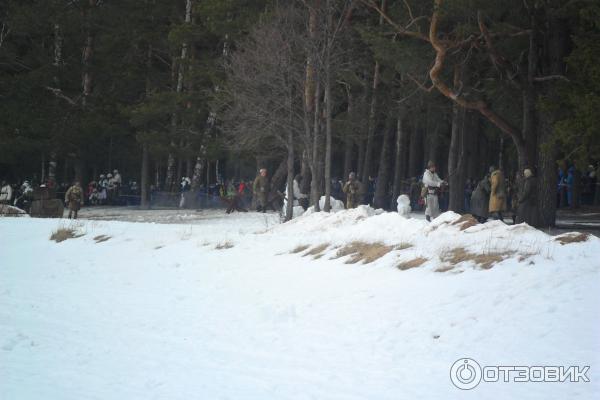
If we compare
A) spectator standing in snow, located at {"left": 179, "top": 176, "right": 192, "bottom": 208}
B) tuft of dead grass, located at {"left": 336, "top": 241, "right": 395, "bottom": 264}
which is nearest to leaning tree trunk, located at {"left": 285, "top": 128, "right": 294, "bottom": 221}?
tuft of dead grass, located at {"left": 336, "top": 241, "right": 395, "bottom": 264}

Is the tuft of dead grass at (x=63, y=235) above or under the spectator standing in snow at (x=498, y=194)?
under

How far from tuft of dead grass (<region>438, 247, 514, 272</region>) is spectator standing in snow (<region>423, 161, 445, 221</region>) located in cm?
896

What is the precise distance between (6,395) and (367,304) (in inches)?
180

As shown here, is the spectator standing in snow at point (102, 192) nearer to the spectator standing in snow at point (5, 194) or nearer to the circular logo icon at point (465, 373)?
the spectator standing in snow at point (5, 194)

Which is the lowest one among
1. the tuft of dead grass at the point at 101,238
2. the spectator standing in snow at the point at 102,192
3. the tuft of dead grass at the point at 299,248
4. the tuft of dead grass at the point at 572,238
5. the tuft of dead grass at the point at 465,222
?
the tuft of dead grass at the point at 101,238

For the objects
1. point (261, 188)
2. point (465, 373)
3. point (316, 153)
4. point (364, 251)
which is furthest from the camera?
point (261, 188)

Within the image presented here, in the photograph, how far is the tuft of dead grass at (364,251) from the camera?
12825 mm

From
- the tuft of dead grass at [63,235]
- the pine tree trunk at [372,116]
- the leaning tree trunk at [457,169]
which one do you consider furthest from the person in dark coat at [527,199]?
the tuft of dead grass at [63,235]

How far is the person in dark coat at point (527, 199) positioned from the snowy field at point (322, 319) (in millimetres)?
6394

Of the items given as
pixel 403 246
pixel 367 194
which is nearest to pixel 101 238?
pixel 403 246

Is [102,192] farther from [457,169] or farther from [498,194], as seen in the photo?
[498,194]

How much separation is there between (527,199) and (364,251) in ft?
29.8

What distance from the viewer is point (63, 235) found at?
20.9m

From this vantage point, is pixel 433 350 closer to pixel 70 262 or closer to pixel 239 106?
pixel 70 262
